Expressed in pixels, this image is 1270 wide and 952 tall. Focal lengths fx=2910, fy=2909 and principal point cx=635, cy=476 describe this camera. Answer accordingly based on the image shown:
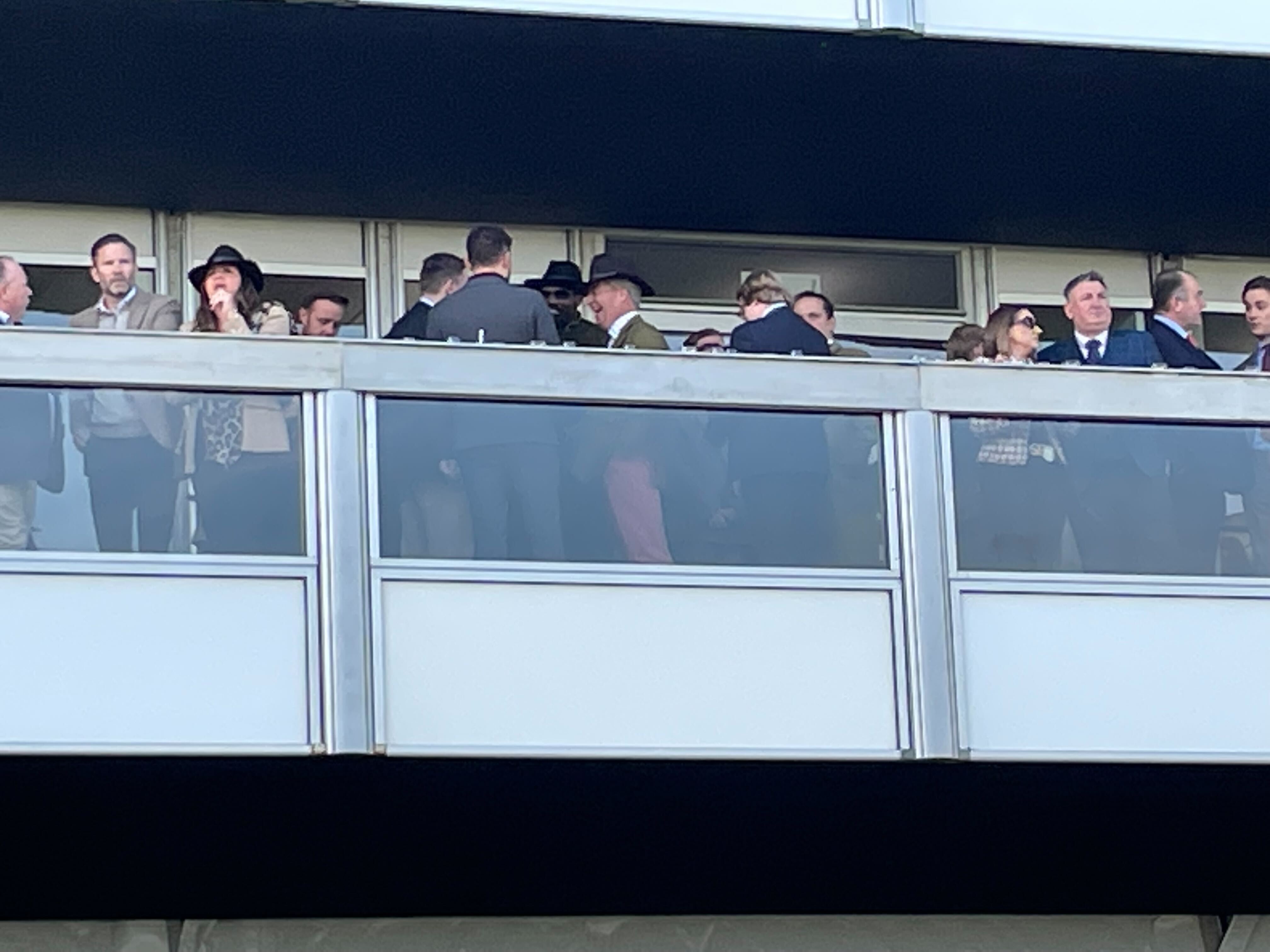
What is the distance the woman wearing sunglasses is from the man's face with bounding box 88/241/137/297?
3125mm

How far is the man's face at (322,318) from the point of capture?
1123 cm

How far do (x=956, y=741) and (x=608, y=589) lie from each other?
1.34 m

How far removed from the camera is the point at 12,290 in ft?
33.7

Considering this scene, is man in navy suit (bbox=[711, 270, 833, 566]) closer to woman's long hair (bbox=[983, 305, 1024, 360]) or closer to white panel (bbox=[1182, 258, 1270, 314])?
woman's long hair (bbox=[983, 305, 1024, 360])

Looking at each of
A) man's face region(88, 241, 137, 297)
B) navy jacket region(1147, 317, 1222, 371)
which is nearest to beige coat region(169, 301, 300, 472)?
man's face region(88, 241, 137, 297)

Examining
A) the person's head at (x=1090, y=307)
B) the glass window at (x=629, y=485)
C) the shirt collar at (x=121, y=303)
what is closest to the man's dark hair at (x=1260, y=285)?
the person's head at (x=1090, y=307)

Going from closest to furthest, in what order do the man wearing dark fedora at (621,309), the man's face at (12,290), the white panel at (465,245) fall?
the man's face at (12,290), the man wearing dark fedora at (621,309), the white panel at (465,245)

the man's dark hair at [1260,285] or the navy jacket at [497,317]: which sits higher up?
the man's dark hair at [1260,285]

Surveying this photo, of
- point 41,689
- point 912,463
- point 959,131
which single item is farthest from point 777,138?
point 41,689

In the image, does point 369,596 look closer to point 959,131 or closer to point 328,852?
point 328,852

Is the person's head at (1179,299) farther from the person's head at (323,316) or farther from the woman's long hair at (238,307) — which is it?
the woman's long hair at (238,307)

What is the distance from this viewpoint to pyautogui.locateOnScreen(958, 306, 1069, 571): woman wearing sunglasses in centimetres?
1051

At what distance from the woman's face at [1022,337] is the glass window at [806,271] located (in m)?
2.90

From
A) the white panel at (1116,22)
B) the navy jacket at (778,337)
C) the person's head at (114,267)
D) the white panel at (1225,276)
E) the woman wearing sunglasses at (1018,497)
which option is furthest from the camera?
the white panel at (1225,276)
